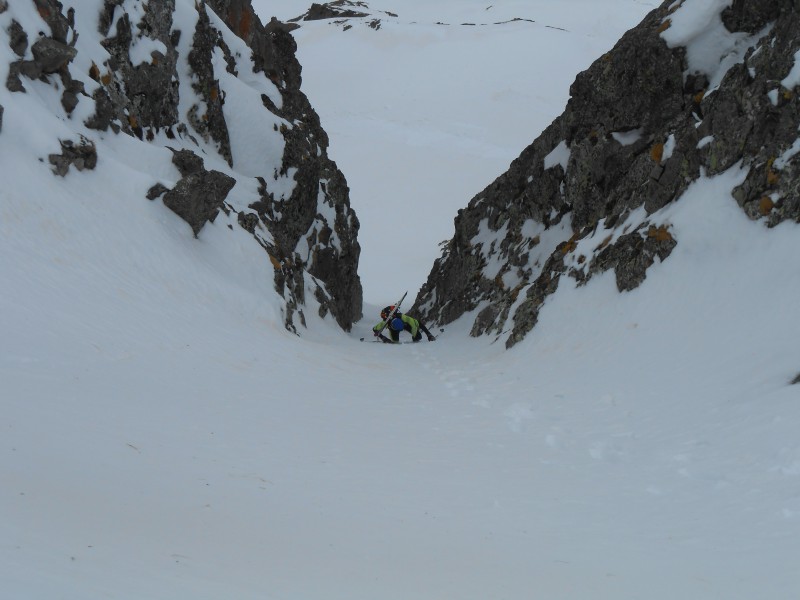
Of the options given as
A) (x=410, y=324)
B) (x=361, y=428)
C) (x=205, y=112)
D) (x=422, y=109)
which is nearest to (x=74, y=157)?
(x=361, y=428)

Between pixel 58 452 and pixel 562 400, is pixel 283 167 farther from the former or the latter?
pixel 58 452

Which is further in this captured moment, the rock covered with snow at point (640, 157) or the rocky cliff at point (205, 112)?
the rocky cliff at point (205, 112)

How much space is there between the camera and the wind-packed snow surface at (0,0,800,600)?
3.58 meters

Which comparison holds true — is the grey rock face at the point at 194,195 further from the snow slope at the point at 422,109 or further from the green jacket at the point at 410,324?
the snow slope at the point at 422,109

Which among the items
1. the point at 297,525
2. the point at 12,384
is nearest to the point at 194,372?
the point at 12,384

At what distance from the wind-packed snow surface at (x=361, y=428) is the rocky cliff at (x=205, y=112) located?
23.7 inches

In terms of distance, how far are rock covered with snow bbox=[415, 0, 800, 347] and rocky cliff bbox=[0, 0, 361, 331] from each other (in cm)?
573

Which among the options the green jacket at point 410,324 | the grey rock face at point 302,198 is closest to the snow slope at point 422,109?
the grey rock face at point 302,198

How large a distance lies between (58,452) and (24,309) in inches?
142

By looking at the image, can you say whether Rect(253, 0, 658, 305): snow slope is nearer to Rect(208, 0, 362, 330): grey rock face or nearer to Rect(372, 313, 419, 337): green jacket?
Rect(208, 0, 362, 330): grey rock face

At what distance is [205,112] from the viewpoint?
1998 centimetres

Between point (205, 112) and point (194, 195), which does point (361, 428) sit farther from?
A: point (205, 112)

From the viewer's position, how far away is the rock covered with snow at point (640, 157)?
1095 cm

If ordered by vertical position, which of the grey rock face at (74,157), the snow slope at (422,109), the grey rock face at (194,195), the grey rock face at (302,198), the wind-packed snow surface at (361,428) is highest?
the snow slope at (422,109)
